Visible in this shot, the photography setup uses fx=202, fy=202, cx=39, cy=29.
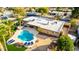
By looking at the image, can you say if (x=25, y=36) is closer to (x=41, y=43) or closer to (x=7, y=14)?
(x=41, y=43)

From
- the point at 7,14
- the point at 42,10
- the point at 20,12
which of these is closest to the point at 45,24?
the point at 42,10

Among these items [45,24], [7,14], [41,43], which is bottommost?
[41,43]

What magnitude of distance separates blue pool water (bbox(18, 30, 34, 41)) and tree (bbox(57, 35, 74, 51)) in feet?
1.04

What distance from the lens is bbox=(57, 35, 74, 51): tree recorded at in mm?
2199

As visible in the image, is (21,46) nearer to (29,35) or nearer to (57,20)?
(29,35)

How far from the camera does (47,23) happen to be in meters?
2.29

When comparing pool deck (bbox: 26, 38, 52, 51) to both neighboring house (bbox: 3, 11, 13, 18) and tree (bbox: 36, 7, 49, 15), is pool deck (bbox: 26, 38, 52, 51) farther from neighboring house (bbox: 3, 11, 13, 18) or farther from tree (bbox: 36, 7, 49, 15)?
neighboring house (bbox: 3, 11, 13, 18)

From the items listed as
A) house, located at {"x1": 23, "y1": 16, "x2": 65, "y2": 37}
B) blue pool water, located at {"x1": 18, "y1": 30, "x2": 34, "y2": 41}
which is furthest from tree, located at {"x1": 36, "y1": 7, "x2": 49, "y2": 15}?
blue pool water, located at {"x1": 18, "y1": 30, "x2": 34, "y2": 41}

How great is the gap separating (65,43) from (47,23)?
307 millimetres

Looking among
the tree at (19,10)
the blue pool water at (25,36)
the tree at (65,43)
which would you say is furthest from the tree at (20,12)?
the tree at (65,43)

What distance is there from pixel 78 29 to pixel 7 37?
0.80 metres

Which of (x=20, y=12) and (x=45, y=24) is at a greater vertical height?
(x=20, y=12)
